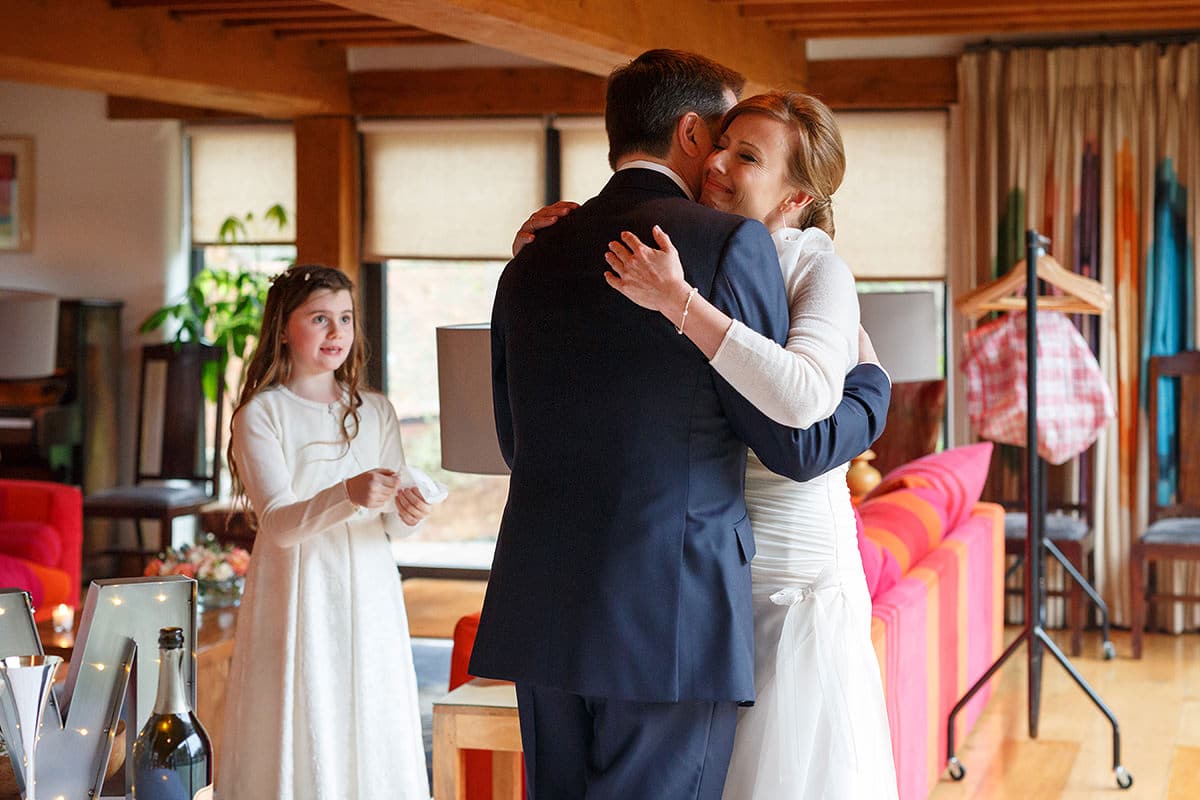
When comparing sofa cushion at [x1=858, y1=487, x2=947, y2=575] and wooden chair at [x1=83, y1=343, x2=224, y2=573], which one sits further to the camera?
wooden chair at [x1=83, y1=343, x2=224, y2=573]

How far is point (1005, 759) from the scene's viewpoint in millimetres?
4316

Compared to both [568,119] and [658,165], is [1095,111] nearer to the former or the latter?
[568,119]

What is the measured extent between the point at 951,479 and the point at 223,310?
4097 mm

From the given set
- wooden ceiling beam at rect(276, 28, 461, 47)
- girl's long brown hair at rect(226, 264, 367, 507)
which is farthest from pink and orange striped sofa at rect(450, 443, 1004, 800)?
wooden ceiling beam at rect(276, 28, 461, 47)

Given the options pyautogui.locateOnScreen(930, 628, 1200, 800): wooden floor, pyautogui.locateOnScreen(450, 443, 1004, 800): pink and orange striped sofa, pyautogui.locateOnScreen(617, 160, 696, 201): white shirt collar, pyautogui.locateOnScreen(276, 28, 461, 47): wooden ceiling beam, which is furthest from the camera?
pyautogui.locateOnScreen(276, 28, 461, 47): wooden ceiling beam

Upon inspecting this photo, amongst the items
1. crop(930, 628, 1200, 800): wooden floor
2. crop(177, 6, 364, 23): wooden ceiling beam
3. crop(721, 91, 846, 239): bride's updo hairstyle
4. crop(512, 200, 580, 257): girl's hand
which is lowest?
crop(930, 628, 1200, 800): wooden floor

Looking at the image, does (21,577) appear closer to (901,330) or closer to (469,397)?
(469,397)

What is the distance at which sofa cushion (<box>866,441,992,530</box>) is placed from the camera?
4332 millimetres

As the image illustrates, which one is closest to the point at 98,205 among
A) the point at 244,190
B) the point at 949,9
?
the point at 244,190

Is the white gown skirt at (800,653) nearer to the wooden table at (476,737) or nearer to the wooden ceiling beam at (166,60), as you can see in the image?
the wooden table at (476,737)

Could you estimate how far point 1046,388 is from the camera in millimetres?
5605

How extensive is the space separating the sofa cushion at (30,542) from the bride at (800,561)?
12.9 feet

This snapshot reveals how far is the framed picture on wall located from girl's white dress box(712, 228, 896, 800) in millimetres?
6412

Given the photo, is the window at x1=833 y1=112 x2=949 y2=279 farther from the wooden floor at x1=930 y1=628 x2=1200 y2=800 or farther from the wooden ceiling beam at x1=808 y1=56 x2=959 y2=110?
the wooden floor at x1=930 y1=628 x2=1200 y2=800
